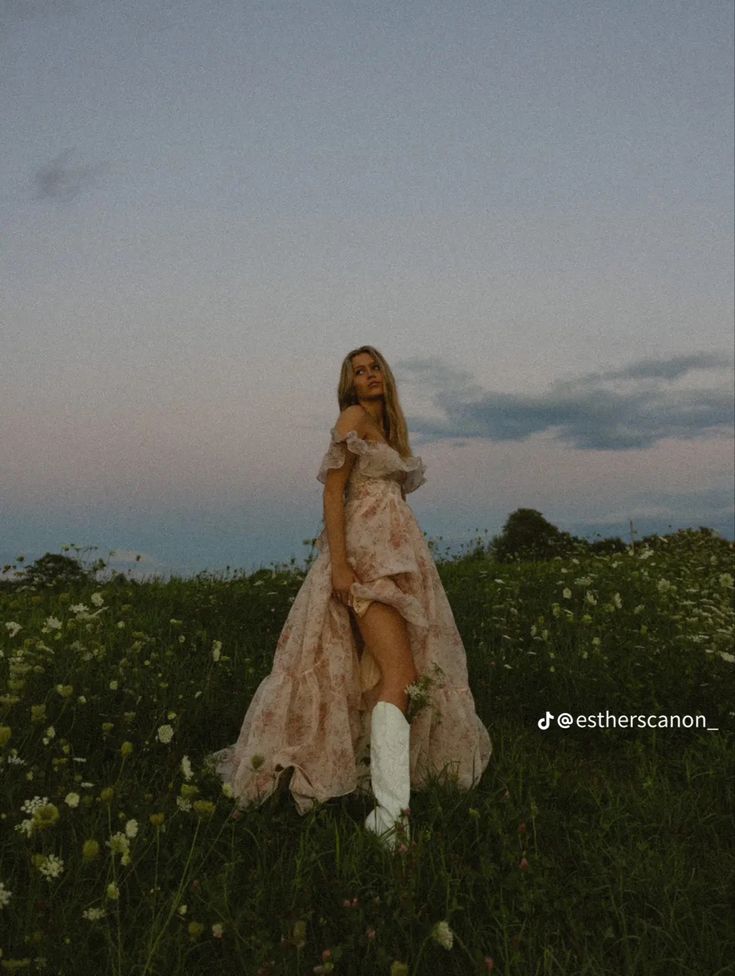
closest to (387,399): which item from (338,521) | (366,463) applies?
(366,463)

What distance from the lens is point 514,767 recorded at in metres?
5.65

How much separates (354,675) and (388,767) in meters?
0.74

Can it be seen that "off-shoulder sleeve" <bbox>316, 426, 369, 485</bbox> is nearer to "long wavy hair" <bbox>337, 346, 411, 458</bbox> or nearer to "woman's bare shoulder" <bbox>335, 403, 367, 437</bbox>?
"woman's bare shoulder" <bbox>335, 403, 367, 437</bbox>

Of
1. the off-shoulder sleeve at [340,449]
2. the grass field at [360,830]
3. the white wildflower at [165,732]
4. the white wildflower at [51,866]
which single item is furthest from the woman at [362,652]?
the white wildflower at [51,866]

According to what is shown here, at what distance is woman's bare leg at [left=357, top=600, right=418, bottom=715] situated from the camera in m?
4.81

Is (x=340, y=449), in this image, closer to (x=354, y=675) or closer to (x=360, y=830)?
(x=354, y=675)

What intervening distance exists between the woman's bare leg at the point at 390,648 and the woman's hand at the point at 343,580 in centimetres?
14

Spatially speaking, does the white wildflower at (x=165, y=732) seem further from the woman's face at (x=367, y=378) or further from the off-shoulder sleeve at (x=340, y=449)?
the woman's face at (x=367, y=378)

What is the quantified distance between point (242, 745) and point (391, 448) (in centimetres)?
195

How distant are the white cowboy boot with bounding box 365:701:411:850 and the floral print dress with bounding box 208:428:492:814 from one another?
24 cm

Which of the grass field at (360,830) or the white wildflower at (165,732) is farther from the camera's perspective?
the white wildflower at (165,732)

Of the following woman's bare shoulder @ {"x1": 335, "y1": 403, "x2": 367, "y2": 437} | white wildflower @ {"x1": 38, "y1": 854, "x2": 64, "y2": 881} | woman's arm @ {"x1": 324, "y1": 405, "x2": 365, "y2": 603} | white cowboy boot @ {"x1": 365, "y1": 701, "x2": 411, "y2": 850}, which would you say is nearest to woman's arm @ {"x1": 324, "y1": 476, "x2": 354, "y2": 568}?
woman's arm @ {"x1": 324, "y1": 405, "x2": 365, "y2": 603}

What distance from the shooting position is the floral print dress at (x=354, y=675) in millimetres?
4996

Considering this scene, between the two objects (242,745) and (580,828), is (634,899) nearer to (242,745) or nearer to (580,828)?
(580,828)
